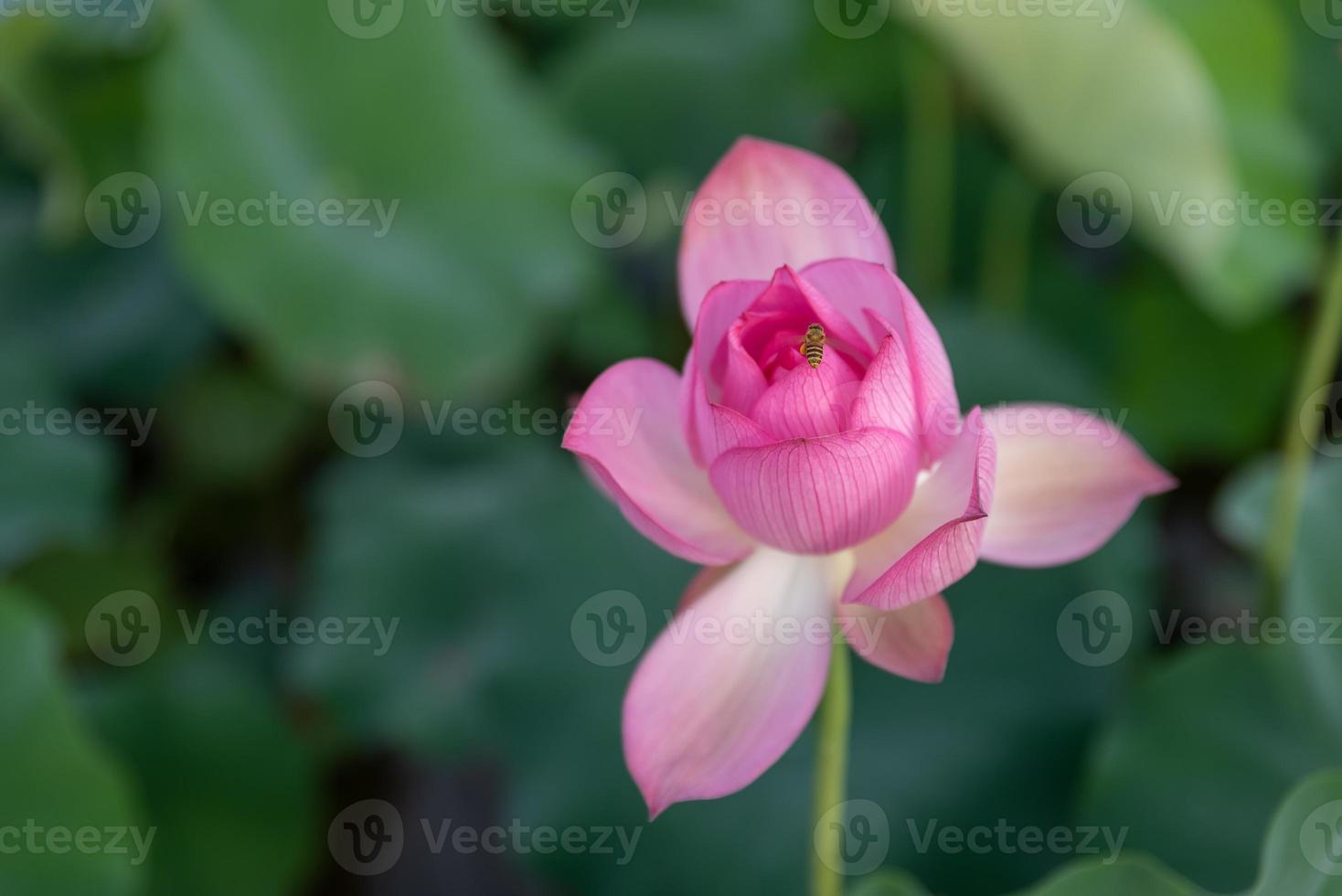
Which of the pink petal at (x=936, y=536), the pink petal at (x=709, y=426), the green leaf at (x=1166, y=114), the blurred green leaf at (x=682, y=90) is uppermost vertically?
the blurred green leaf at (x=682, y=90)

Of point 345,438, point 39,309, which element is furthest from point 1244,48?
point 39,309

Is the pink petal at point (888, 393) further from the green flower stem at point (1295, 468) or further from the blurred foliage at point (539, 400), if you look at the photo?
the green flower stem at point (1295, 468)

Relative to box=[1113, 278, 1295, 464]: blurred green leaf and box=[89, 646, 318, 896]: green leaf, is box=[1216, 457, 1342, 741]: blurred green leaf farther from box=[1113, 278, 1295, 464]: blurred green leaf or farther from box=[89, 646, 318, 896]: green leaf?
box=[89, 646, 318, 896]: green leaf

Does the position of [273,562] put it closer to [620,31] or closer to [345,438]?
[345,438]

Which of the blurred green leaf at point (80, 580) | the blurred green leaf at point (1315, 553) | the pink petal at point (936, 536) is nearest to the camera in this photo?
the pink petal at point (936, 536)

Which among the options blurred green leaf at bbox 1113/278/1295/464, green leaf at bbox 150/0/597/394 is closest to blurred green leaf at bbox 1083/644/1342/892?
blurred green leaf at bbox 1113/278/1295/464

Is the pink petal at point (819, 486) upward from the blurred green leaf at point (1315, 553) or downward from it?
upward

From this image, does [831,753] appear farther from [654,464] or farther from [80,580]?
[80,580]

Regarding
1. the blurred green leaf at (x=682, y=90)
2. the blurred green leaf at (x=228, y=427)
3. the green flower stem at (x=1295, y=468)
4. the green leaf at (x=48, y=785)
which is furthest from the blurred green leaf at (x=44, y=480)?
the green flower stem at (x=1295, y=468)
